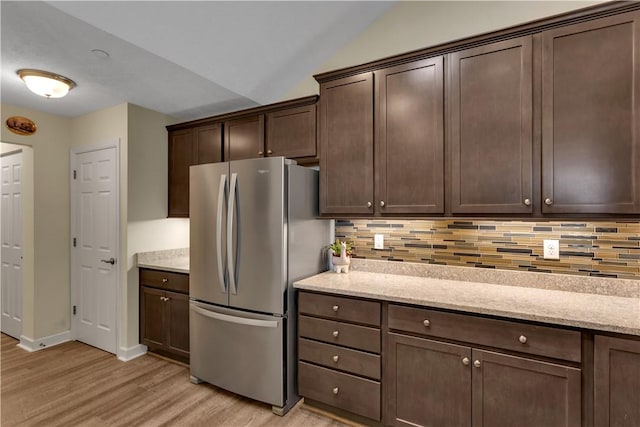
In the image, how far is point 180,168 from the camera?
3.51 m

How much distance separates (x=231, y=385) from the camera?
2463 millimetres

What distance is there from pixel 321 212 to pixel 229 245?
0.73 metres

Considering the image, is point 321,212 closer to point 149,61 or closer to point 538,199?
point 538,199

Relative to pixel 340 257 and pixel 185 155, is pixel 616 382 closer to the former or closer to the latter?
pixel 340 257

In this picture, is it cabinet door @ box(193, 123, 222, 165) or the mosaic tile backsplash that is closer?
the mosaic tile backsplash

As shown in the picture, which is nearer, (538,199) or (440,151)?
(538,199)

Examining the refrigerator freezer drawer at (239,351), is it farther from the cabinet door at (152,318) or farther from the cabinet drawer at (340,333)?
the cabinet door at (152,318)

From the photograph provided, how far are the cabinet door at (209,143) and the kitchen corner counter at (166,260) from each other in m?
1.02

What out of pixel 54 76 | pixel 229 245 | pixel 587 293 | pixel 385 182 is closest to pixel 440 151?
pixel 385 182

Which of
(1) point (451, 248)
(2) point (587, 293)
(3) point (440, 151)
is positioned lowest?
(2) point (587, 293)

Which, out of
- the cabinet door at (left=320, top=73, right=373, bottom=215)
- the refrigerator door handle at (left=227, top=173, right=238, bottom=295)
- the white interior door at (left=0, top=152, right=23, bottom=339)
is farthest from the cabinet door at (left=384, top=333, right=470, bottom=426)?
the white interior door at (left=0, top=152, right=23, bottom=339)

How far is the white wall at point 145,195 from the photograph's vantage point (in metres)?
3.21

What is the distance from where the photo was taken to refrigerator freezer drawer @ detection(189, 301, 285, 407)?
227 centimetres

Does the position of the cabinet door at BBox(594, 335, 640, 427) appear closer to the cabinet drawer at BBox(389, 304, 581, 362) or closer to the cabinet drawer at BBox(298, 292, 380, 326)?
the cabinet drawer at BBox(389, 304, 581, 362)
